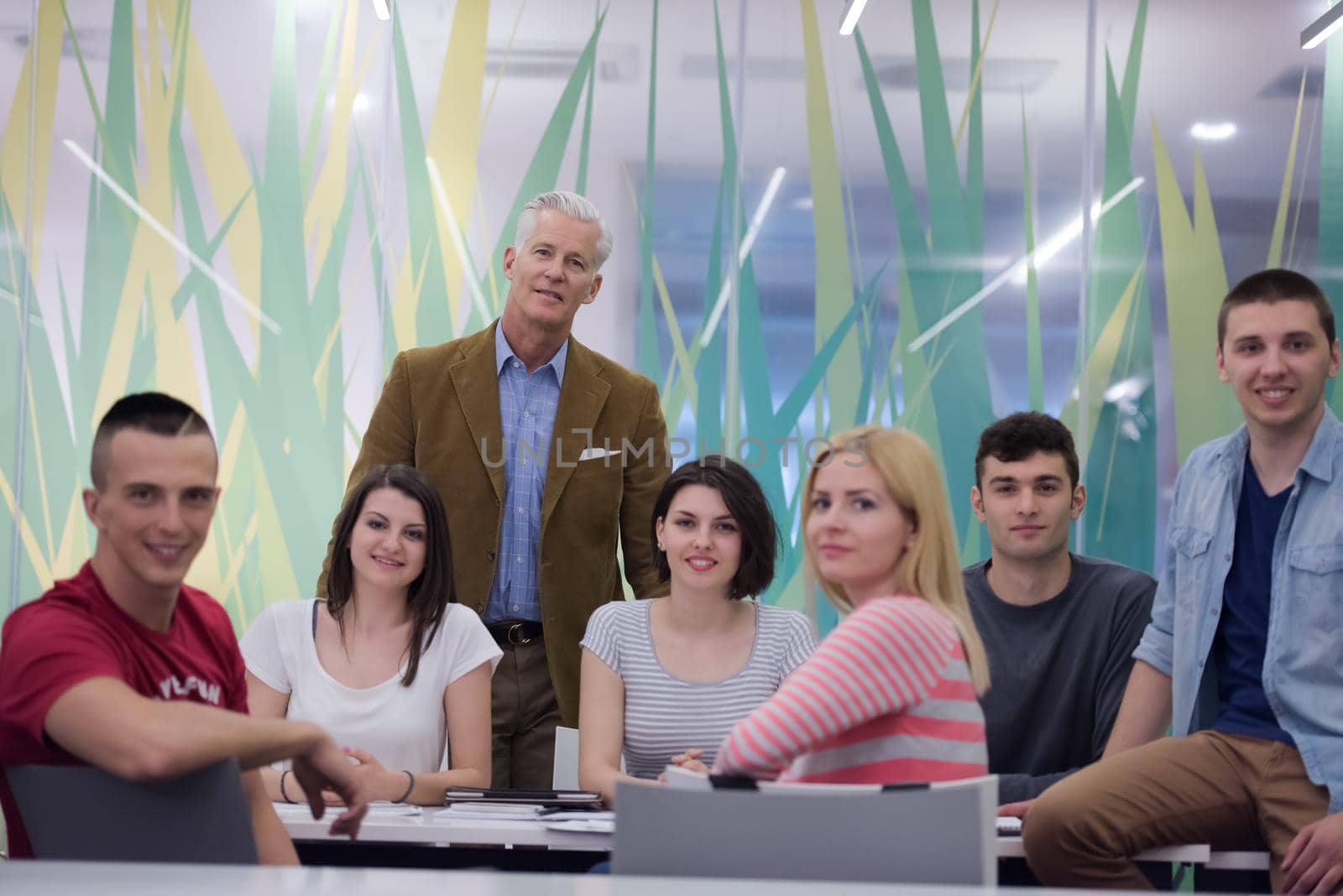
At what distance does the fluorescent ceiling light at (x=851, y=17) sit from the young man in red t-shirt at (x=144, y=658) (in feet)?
10.4

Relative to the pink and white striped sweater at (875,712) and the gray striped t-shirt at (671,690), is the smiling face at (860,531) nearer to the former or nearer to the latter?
the pink and white striped sweater at (875,712)

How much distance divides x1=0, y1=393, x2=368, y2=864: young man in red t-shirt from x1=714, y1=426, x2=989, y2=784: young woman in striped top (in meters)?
0.56

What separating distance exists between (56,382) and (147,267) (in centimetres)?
49

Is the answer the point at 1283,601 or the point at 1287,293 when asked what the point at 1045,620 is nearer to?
the point at 1283,601

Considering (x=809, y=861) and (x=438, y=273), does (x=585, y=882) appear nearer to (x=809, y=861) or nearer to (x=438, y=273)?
(x=809, y=861)

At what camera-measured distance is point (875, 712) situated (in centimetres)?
161

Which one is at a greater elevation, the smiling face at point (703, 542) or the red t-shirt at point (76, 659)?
the smiling face at point (703, 542)

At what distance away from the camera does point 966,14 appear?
14.1 feet

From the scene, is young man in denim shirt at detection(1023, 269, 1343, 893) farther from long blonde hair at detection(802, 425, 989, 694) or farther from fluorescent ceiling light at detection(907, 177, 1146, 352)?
fluorescent ceiling light at detection(907, 177, 1146, 352)

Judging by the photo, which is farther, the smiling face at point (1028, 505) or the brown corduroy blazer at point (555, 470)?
the brown corduroy blazer at point (555, 470)

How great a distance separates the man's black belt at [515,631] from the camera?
3.09 metres

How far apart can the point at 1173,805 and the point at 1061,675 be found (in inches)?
16.5

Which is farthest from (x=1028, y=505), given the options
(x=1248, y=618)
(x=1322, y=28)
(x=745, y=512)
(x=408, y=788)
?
(x=1322, y=28)

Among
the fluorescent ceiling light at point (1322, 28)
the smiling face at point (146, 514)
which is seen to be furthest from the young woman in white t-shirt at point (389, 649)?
the fluorescent ceiling light at point (1322, 28)
